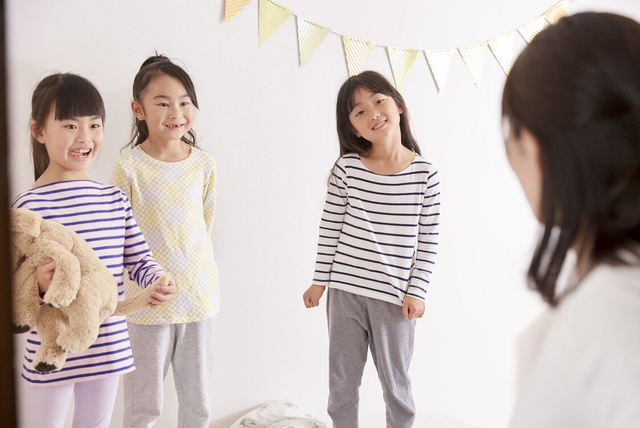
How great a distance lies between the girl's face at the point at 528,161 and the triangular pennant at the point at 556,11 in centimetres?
170

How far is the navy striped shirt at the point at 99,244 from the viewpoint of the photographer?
38.2 inches

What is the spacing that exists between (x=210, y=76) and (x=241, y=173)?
0.29 m

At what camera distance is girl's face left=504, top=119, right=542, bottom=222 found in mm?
506

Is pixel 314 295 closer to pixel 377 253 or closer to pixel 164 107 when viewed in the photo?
pixel 377 253

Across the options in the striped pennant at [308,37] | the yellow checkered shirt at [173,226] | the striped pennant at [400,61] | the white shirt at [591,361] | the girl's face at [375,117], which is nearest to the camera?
the white shirt at [591,361]

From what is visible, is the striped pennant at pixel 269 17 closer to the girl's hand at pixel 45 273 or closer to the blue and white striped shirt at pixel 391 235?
the blue and white striped shirt at pixel 391 235

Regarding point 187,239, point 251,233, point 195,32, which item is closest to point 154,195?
point 187,239

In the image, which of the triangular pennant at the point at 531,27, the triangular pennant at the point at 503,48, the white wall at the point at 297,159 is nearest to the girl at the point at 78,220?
the white wall at the point at 297,159

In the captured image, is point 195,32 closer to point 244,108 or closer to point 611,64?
point 244,108

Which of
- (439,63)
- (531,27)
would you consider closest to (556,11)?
(531,27)

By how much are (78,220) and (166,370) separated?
47cm

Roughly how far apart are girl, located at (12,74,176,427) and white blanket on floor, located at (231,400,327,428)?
0.56 metres

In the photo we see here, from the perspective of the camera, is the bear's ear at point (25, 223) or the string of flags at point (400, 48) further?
the string of flags at point (400, 48)

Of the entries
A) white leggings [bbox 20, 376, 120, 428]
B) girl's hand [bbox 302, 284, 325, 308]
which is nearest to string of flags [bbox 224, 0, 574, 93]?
girl's hand [bbox 302, 284, 325, 308]
